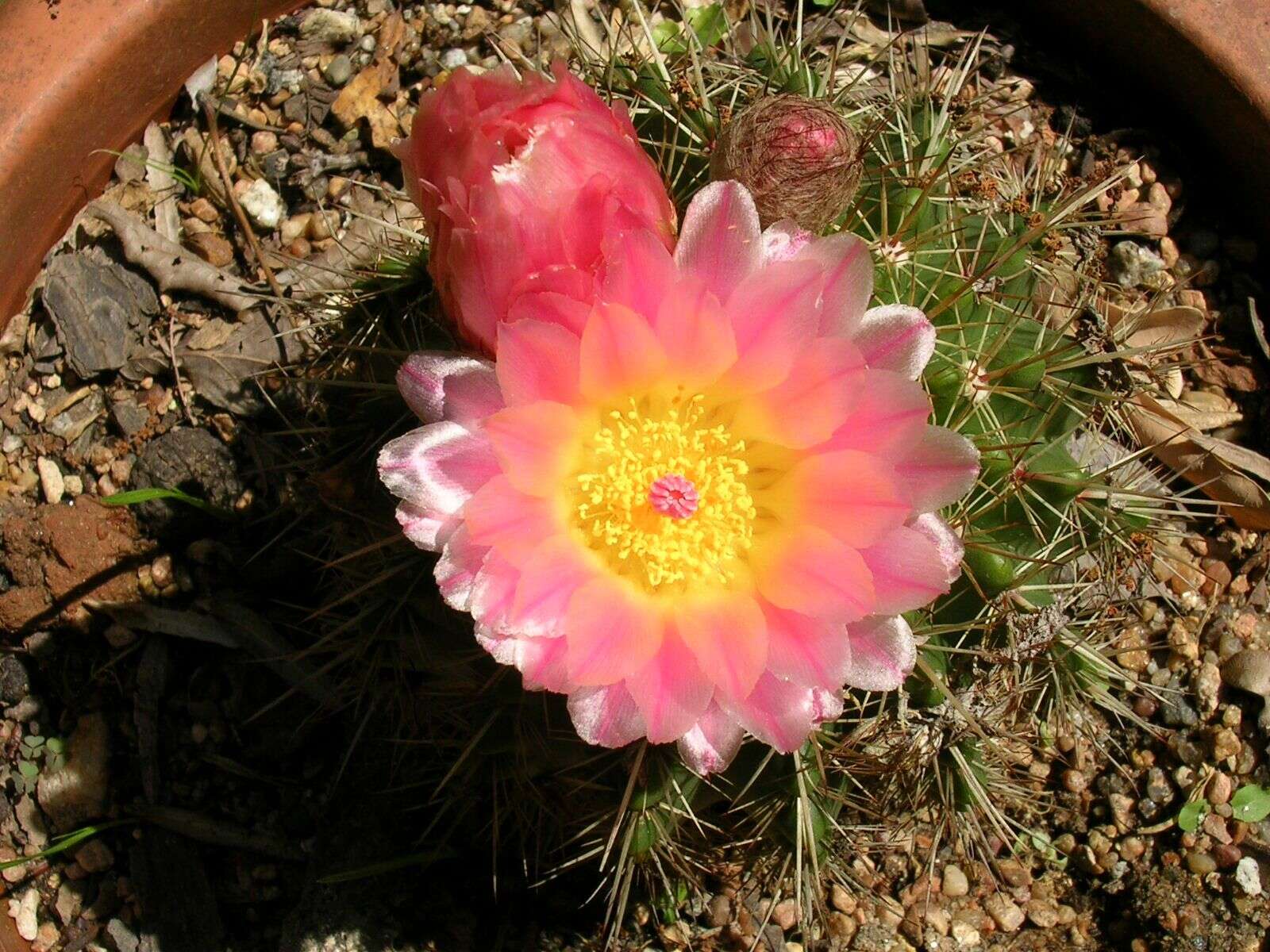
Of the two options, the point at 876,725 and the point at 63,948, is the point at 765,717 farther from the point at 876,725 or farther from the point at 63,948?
the point at 63,948

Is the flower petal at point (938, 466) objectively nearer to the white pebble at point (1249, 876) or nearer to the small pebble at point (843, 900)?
the small pebble at point (843, 900)

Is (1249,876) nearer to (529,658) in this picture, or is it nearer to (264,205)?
(529,658)

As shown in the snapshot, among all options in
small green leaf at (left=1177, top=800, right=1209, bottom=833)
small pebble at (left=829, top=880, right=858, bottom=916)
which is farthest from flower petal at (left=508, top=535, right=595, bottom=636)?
small green leaf at (left=1177, top=800, right=1209, bottom=833)

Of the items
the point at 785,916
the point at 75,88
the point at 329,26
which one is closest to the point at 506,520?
the point at 785,916

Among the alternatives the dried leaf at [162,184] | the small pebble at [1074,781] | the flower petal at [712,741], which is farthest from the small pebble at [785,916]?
the dried leaf at [162,184]

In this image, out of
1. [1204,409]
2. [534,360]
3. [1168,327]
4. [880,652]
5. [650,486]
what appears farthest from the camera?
[1204,409]

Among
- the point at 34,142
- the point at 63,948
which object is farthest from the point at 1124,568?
the point at 34,142
